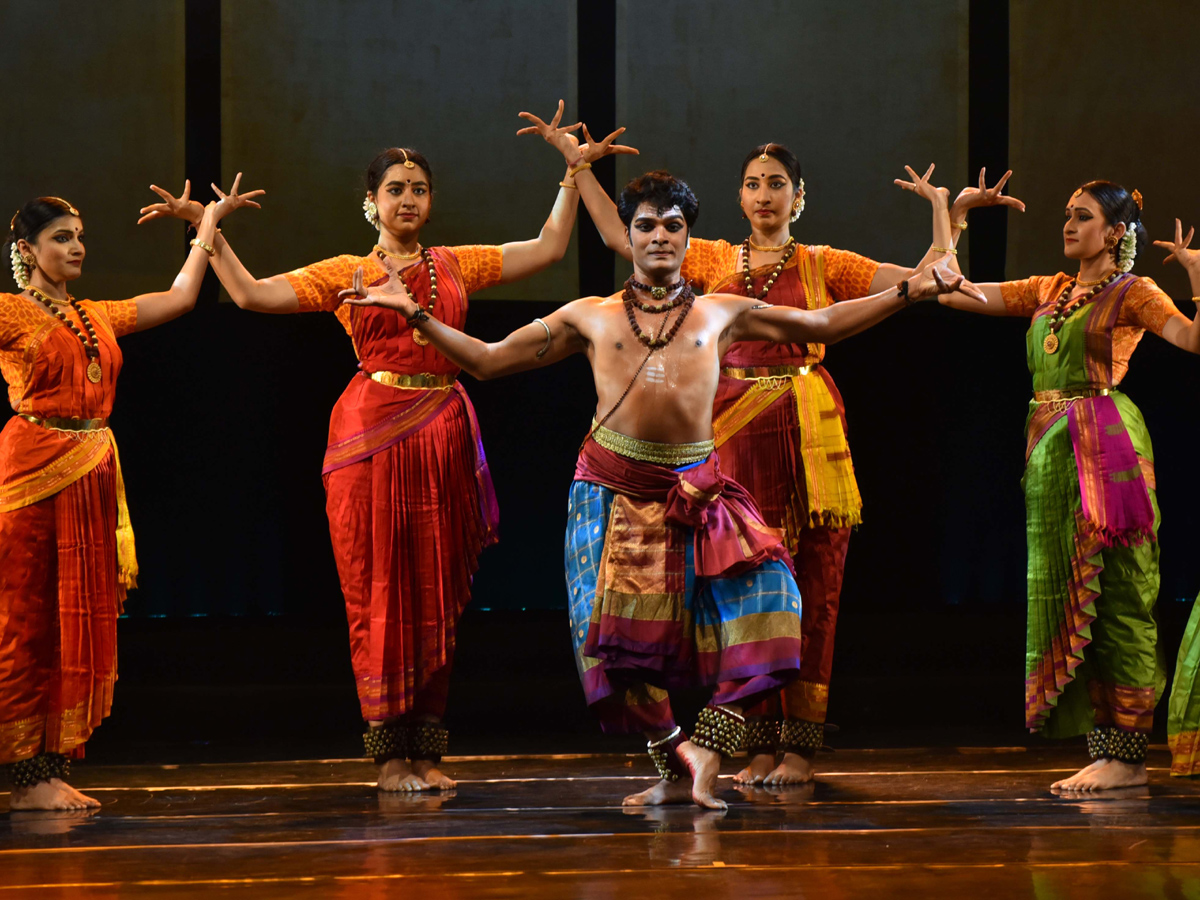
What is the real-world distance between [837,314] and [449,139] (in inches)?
97.3

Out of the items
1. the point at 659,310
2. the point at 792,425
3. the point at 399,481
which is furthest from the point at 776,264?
the point at 399,481

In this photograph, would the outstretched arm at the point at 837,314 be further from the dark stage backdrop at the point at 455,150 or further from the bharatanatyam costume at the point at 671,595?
the dark stage backdrop at the point at 455,150

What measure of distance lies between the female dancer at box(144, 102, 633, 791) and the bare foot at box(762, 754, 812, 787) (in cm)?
85

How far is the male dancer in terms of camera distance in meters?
3.15

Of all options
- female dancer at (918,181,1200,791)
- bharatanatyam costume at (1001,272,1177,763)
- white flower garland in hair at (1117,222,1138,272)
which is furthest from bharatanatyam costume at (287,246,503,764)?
white flower garland in hair at (1117,222,1138,272)

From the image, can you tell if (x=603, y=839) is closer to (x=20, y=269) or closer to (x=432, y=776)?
(x=432, y=776)

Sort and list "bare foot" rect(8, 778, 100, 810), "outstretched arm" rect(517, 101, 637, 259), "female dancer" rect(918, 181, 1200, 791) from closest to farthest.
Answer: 1. "bare foot" rect(8, 778, 100, 810)
2. "female dancer" rect(918, 181, 1200, 791)
3. "outstretched arm" rect(517, 101, 637, 259)

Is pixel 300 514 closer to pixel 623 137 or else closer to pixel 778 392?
pixel 623 137

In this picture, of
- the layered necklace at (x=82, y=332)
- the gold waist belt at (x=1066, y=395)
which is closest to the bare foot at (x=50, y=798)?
the layered necklace at (x=82, y=332)

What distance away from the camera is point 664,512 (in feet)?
10.6

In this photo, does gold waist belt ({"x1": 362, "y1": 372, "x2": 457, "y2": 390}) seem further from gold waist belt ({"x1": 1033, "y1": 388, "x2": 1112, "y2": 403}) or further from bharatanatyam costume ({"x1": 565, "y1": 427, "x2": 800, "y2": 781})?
gold waist belt ({"x1": 1033, "y1": 388, "x2": 1112, "y2": 403})

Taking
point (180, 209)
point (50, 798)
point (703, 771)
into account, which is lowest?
point (50, 798)

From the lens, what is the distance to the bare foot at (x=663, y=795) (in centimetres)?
326

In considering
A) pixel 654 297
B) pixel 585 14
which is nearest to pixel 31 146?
pixel 585 14
